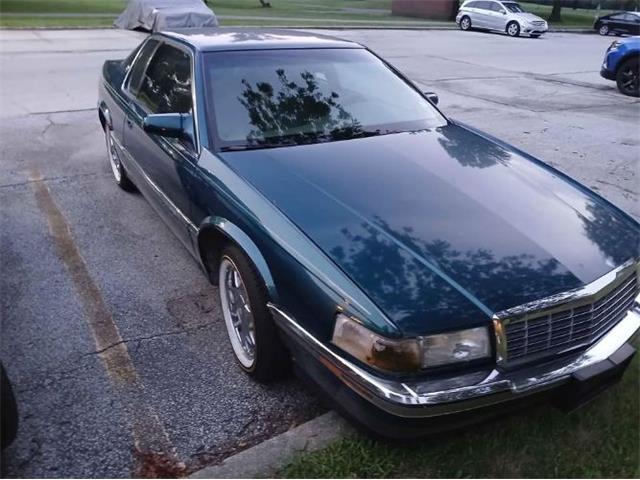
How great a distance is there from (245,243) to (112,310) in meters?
1.25

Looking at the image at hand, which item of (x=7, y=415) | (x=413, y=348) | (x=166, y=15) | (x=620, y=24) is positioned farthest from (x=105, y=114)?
(x=620, y=24)

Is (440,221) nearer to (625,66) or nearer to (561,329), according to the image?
→ (561,329)

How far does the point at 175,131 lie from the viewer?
3.28m

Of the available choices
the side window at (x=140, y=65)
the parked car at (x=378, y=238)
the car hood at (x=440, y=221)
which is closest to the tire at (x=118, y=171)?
the side window at (x=140, y=65)

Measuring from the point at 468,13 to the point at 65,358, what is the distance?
28.4m

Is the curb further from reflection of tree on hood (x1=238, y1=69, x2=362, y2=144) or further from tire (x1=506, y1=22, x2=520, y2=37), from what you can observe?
tire (x1=506, y1=22, x2=520, y2=37)

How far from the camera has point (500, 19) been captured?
26.5 meters

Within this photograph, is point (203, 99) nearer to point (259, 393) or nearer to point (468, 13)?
point (259, 393)

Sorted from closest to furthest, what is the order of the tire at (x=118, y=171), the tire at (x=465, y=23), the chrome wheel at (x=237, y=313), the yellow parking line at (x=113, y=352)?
the yellow parking line at (x=113, y=352) < the chrome wheel at (x=237, y=313) < the tire at (x=118, y=171) < the tire at (x=465, y=23)

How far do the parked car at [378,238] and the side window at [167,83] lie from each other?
2 cm

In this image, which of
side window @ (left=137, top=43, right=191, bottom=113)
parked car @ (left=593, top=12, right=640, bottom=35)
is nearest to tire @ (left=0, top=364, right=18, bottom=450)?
side window @ (left=137, top=43, right=191, bottom=113)

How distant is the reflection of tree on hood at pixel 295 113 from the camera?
326cm

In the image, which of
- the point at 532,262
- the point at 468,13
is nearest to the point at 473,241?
the point at 532,262

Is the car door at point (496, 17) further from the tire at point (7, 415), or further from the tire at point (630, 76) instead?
the tire at point (7, 415)
